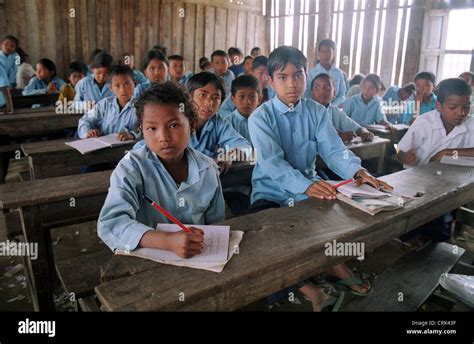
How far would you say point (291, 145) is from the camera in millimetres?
2311

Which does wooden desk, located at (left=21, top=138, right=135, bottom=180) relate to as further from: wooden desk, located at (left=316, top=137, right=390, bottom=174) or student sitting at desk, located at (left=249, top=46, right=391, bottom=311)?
wooden desk, located at (left=316, top=137, right=390, bottom=174)

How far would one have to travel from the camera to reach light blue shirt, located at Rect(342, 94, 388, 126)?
15.3 feet

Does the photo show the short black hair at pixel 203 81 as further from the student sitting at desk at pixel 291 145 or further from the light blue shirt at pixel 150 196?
the light blue shirt at pixel 150 196

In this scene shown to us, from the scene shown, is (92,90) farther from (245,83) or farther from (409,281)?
(409,281)

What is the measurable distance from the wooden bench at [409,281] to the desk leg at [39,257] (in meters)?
1.49

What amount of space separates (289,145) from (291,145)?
0.01 metres

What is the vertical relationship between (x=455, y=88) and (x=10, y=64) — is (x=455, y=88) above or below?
below

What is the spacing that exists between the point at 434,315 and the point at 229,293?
80 cm

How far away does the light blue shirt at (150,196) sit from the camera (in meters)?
1.27

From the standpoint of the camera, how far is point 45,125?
383 cm

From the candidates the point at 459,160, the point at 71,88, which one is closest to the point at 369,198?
the point at 459,160

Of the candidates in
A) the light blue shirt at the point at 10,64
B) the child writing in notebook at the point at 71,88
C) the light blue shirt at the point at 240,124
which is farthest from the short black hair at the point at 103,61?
the light blue shirt at the point at 10,64

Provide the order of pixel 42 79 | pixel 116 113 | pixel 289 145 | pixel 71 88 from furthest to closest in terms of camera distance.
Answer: pixel 42 79, pixel 71 88, pixel 116 113, pixel 289 145

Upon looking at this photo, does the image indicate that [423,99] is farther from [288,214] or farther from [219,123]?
[288,214]
